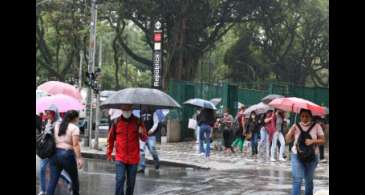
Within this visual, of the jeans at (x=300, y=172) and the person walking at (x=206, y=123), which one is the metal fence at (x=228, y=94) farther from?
the jeans at (x=300, y=172)

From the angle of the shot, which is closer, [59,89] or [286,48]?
[59,89]

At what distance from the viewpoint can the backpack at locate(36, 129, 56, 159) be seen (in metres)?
8.76

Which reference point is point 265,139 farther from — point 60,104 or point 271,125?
point 60,104

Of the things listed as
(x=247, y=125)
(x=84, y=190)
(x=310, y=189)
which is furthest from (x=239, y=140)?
(x=310, y=189)

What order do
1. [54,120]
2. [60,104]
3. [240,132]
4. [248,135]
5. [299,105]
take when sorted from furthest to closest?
[240,132]
[248,135]
[60,104]
[54,120]
[299,105]

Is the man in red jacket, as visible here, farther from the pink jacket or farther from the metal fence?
the metal fence

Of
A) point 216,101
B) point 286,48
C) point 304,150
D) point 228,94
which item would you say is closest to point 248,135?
point 216,101

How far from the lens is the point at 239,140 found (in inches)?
808

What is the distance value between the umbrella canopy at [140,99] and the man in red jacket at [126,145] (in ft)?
0.48

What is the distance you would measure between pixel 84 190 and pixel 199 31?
21886 mm

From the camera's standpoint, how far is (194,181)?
12914 mm

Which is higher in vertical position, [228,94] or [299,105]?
[228,94]

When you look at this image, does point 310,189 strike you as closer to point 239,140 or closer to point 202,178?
point 202,178

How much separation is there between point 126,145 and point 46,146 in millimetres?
1157
